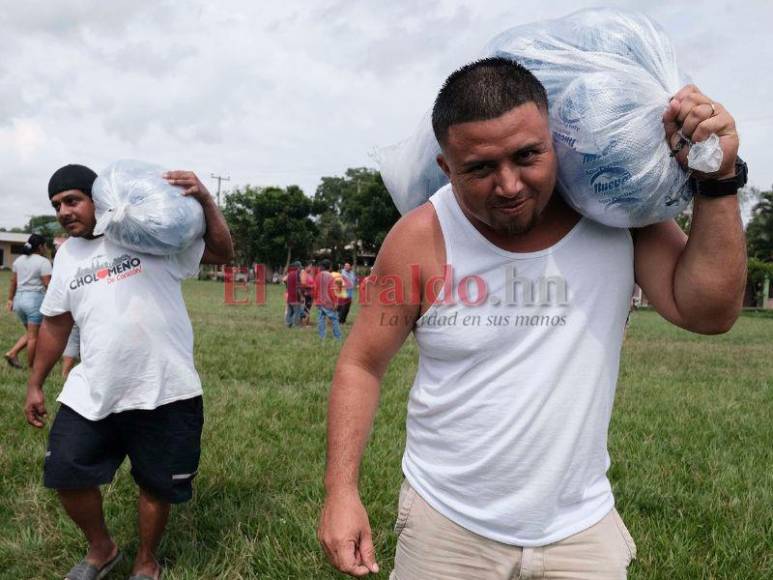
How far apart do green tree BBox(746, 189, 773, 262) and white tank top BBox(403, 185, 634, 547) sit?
1769 inches

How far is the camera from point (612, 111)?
147 centimetres

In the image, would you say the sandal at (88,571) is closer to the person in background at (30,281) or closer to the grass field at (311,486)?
the grass field at (311,486)

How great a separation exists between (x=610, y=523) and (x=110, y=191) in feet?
8.10

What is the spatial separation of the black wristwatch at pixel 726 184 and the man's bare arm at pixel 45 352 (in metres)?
2.90

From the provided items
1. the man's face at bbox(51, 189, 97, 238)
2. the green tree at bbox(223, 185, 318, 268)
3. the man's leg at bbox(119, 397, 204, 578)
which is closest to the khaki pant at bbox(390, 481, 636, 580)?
the man's leg at bbox(119, 397, 204, 578)

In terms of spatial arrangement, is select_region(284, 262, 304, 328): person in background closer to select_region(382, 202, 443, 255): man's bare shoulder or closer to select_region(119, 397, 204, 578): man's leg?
select_region(119, 397, 204, 578): man's leg

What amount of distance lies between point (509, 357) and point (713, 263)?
0.51 meters

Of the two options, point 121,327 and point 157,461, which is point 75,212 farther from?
point 157,461

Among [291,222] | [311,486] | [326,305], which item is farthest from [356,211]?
[311,486]

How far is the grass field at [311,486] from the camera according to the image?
3.16 m

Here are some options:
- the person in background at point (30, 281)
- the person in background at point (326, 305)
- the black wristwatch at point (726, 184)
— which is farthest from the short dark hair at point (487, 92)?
the person in background at point (326, 305)

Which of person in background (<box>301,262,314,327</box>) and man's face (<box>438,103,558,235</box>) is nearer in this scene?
man's face (<box>438,103,558,235</box>)

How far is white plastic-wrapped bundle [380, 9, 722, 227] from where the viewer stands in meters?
1.48

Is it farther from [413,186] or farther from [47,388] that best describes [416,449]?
[47,388]
